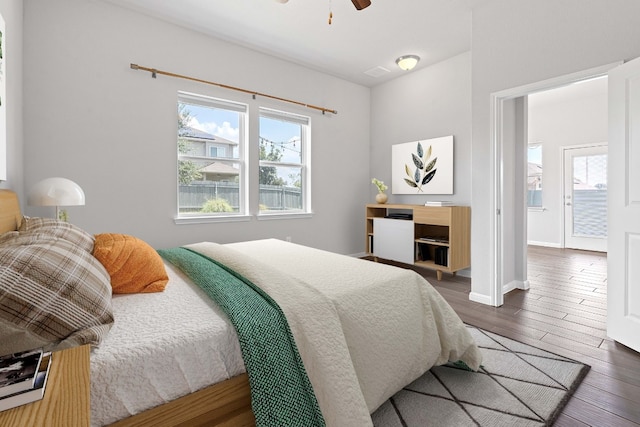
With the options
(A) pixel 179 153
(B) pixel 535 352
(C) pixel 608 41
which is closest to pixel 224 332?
(B) pixel 535 352

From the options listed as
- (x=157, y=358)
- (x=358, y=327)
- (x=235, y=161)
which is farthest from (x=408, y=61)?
(x=157, y=358)

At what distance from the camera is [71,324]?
953 millimetres

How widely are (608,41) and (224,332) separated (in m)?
3.21

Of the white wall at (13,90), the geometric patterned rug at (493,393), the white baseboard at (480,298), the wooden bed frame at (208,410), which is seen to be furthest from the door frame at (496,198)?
the white wall at (13,90)

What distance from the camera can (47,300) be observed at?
36.8 inches

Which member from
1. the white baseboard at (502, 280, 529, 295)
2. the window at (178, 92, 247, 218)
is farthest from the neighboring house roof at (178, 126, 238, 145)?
the white baseboard at (502, 280, 529, 295)

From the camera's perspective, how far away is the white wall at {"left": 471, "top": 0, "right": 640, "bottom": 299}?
2.32 m

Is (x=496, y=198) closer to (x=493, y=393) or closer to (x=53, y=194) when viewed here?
(x=493, y=393)

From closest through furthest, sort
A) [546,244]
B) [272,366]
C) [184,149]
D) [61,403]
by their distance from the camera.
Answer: [61,403], [272,366], [184,149], [546,244]

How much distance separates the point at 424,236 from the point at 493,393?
2.83 meters

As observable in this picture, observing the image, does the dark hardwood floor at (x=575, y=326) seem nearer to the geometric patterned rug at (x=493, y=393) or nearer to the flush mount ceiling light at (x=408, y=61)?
the geometric patterned rug at (x=493, y=393)

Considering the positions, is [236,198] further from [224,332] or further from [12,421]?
[12,421]

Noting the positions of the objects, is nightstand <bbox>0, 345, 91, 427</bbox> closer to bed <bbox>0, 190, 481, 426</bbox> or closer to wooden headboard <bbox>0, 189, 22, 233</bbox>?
bed <bbox>0, 190, 481, 426</bbox>

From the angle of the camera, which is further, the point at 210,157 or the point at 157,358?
the point at 210,157
